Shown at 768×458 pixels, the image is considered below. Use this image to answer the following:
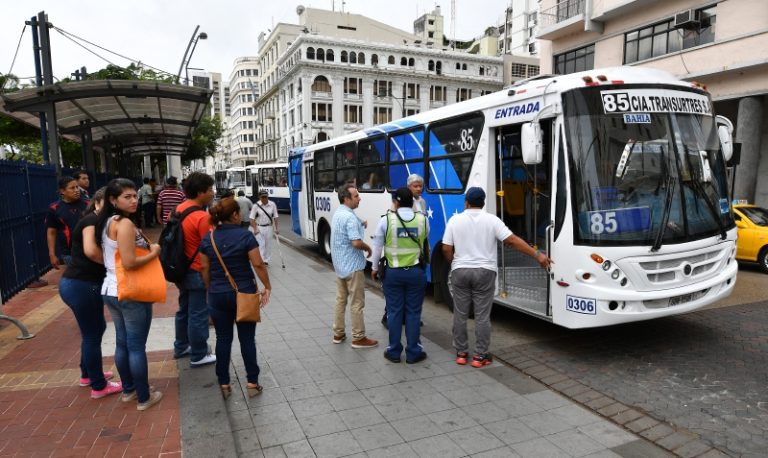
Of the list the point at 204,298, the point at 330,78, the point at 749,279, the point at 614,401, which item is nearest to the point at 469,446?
the point at 614,401

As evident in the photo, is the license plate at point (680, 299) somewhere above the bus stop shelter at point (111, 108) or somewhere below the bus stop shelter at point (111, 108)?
below

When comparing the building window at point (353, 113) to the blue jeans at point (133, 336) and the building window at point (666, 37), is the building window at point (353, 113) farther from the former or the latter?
the blue jeans at point (133, 336)

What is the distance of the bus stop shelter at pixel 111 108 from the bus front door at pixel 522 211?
6.62m

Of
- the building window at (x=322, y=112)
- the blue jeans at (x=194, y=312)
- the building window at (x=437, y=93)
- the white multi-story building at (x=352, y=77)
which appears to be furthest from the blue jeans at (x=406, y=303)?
the building window at (x=437, y=93)

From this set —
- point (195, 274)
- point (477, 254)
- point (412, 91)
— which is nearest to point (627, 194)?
point (477, 254)

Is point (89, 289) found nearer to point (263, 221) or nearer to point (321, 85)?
point (263, 221)

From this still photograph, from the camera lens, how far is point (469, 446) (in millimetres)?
3746

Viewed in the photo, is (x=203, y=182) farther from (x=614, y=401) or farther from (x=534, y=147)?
(x=614, y=401)

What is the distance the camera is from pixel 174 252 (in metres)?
4.67

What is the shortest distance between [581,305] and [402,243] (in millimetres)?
1997

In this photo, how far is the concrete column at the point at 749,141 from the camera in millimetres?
15398

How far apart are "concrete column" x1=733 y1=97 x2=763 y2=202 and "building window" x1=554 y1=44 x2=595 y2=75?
6.42 metres

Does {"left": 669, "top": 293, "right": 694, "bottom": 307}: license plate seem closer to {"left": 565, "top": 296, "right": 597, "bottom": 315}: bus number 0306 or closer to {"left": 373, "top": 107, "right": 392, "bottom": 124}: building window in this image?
{"left": 565, "top": 296, "right": 597, "bottom": 315}: bus number 0306

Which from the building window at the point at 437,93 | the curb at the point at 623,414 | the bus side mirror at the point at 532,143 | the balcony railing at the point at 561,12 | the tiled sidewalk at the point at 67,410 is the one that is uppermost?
the building window at the point at 437,93
